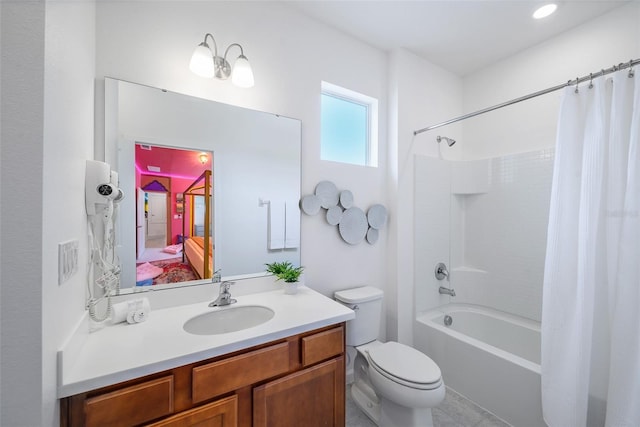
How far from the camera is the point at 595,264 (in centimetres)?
126

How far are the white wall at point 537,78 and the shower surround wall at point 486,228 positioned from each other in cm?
19

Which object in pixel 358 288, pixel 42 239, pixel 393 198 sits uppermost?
pixel 393 198

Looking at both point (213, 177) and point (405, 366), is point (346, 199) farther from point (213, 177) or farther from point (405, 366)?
point (405, 366)

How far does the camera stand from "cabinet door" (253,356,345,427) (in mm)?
1043

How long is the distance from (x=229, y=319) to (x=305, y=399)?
55cm

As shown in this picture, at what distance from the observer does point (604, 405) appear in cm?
130

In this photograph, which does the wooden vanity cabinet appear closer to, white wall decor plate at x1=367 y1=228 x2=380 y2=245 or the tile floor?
the tile floor

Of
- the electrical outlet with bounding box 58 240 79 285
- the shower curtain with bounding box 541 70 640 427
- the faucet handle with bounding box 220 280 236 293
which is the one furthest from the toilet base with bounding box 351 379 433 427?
the electrical outlet with bounding box 58 240 79 285

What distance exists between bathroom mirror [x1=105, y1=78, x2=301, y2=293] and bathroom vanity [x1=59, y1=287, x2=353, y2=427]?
0.34 metres

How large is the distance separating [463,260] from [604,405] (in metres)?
1.40

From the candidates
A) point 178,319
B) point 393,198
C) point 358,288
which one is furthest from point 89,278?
point 393,198

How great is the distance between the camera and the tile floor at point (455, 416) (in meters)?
1.59

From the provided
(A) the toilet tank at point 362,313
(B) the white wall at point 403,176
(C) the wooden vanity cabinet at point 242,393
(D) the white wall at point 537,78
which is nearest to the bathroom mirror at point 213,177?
(A) the toilet tank at point 362,313

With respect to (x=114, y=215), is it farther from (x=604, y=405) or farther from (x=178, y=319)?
(x=604, y=405)
